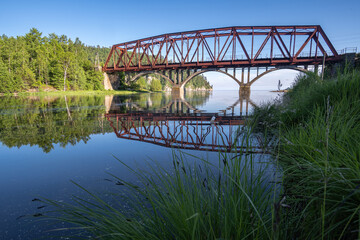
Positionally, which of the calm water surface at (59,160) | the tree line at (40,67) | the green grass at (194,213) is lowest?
the calm water surface at (59,160)

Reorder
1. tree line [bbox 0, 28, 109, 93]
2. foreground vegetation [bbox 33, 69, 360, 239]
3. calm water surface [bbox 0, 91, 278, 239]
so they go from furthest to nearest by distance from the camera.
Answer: tree line [bbox 0, 28, 109, 93] < calm water surface [bbox 0, 91, 278, 239] < foreground vegetation [bbox 33, 69, 360, 239]

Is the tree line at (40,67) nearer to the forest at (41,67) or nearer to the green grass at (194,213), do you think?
the forest at (41,67)

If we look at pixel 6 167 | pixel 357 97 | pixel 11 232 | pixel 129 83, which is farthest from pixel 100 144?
pixel 129 83

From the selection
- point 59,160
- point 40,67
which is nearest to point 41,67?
point 40,67

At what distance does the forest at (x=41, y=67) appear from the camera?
33419mm

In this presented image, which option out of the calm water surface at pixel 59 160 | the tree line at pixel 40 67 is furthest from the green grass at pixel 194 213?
the tree line at pixel 40 67

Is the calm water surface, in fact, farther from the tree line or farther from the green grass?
the tree line

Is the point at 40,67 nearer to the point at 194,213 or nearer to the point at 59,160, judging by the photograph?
the point at 59,160

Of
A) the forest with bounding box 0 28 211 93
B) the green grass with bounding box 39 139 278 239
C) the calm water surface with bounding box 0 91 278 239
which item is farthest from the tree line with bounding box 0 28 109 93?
the green grass with bounding box 39 139 278 239

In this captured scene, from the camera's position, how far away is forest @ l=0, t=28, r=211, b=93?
3342 centimetres

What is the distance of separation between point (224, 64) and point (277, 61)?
10403mm

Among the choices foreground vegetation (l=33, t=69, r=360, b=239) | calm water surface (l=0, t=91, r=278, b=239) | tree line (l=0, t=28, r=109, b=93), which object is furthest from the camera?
tree line (l=0, t=28, r=109, b=93)

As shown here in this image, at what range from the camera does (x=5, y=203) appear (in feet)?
7.62

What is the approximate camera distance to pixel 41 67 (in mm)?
38656
